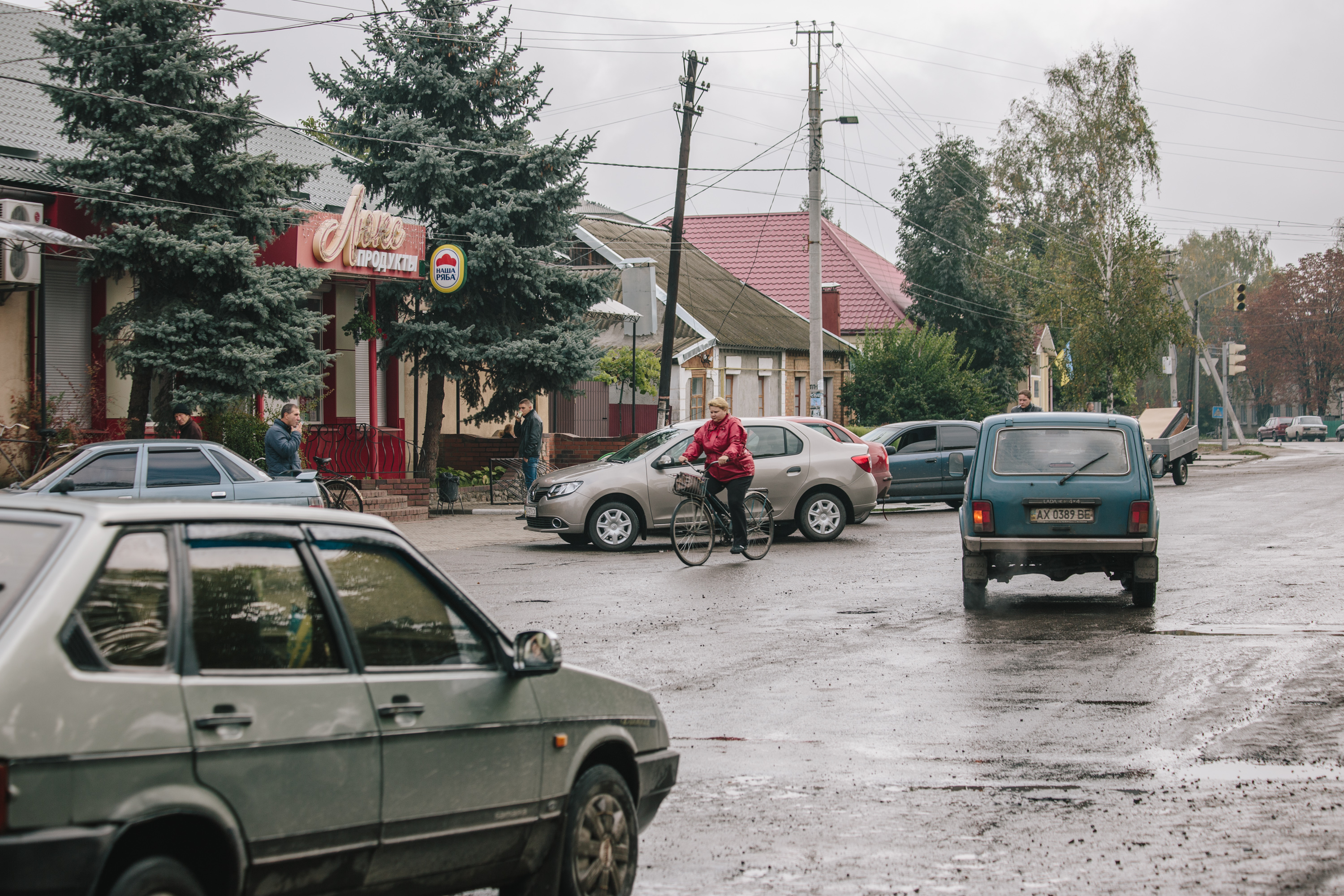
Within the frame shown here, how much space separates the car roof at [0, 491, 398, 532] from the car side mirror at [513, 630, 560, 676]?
0.69 metres

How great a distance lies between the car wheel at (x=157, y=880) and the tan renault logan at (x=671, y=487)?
47.3 ft

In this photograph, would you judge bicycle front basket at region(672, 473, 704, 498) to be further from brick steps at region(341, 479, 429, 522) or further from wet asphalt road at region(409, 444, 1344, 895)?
brick steps at region(341, 479, 429, 522)

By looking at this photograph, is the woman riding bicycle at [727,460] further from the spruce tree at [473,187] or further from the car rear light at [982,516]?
the spruce tree at [473,187]

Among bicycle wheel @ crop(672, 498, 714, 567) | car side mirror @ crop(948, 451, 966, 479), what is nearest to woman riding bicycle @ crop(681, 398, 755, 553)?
bicycle wheel @ crop(672, 498, 714, 567)

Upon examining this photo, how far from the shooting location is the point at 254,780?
3504 mm

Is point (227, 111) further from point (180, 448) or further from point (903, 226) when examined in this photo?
point (903, 226)

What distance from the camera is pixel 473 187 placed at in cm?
2681

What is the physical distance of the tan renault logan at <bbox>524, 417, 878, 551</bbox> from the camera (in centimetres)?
1806

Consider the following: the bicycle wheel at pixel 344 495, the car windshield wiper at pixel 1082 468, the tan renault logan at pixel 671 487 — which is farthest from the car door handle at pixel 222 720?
the bicycle wheel at pixel 344 495

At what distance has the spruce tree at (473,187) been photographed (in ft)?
87.2

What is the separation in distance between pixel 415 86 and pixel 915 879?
2418cm

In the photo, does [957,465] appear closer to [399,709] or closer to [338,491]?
[338,491]

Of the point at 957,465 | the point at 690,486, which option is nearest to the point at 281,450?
the point at 690,486

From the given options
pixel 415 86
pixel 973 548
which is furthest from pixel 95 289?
pixel 973 548
